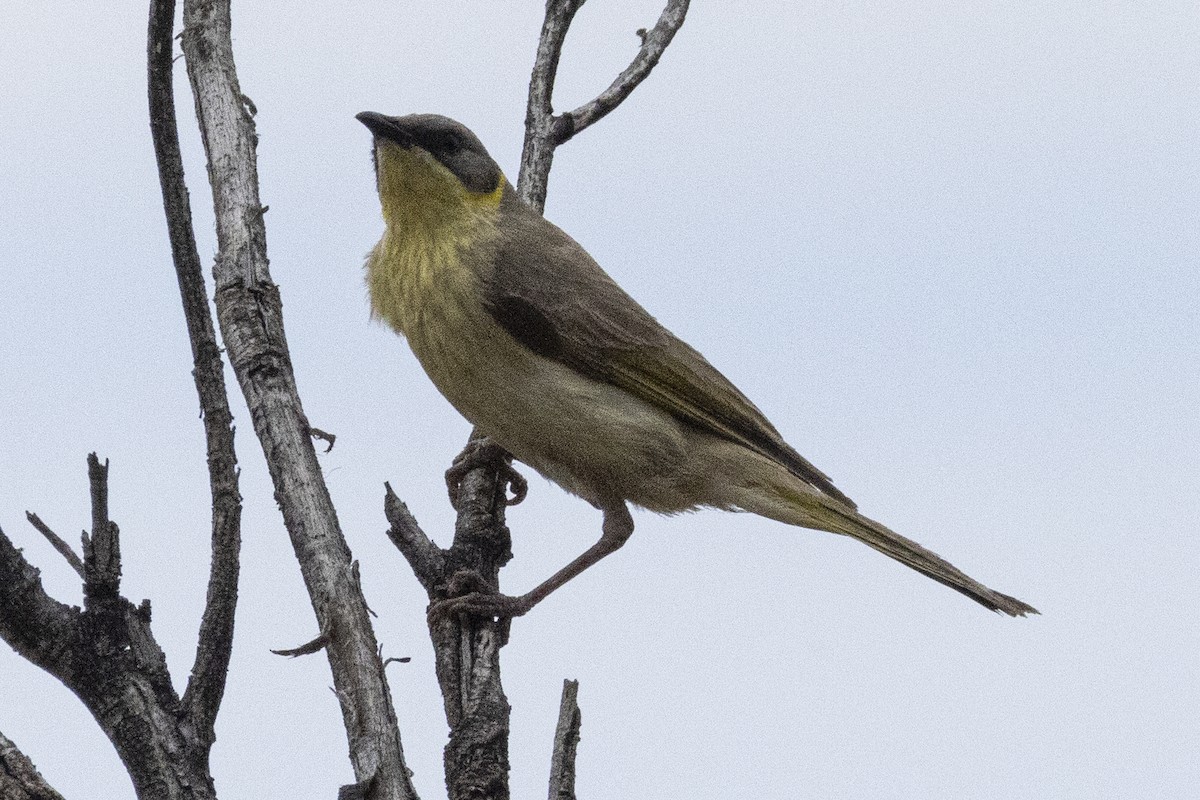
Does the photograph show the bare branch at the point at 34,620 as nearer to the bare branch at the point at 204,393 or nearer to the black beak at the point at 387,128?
the bare branch at the point at 204,393

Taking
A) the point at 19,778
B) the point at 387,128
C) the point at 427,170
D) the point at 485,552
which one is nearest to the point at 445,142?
the point at 427,170

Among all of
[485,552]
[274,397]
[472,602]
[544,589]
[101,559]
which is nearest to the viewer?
[101,559]

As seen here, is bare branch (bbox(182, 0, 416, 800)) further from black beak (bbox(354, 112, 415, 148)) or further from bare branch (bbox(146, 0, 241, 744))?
black beak (bbox(354, 112, 415, 148))

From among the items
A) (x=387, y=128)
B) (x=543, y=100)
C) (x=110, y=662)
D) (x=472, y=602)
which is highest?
(x=543, y=100)

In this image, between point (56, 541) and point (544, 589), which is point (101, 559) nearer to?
point (56, 541)

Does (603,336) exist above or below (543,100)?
below

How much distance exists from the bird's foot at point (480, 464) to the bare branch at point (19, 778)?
9.17 ft

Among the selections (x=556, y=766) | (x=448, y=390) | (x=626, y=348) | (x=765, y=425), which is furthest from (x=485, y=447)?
(x=556, y=766)

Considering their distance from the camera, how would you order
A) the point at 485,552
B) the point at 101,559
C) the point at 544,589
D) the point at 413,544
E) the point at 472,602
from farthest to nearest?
the point at 544,589, the point at 485,552, the point at 413,544, the point at 472,602, the point at 101,559

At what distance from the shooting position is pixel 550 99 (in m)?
6.18

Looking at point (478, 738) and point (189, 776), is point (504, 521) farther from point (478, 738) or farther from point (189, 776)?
point (189, 776)

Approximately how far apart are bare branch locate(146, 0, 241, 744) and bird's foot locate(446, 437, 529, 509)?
1.90 meters

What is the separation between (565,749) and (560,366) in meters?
2.50

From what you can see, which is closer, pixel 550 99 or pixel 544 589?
pixel 544 589
